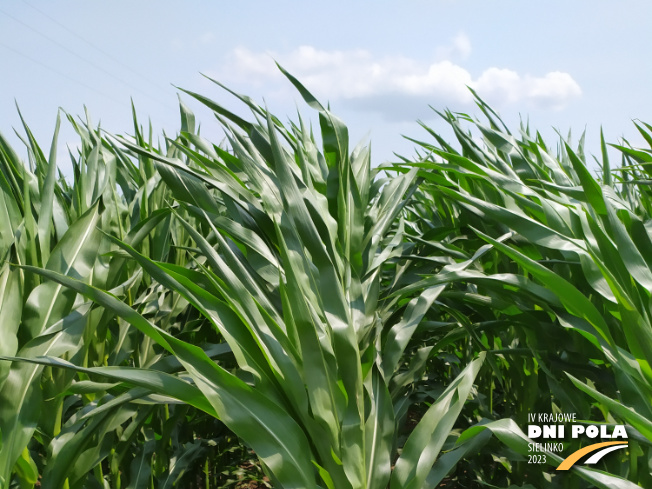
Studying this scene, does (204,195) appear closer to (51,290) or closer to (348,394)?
(51,290)

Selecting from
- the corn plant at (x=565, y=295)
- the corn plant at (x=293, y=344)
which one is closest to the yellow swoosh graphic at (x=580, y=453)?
the corn plant at (x=565, y=295)

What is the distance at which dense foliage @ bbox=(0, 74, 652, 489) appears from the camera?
2.55 feet

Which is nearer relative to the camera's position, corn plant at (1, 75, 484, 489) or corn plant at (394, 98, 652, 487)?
corn plant at (1, 75, 484, 489)

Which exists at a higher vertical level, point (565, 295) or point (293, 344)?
point (565, 295)

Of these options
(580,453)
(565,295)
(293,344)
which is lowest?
(580,453)

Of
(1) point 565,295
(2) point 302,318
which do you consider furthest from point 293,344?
(1) point 565,295

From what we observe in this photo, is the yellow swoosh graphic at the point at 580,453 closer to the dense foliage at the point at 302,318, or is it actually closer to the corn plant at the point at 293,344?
the dense foliage at the point at 302,318

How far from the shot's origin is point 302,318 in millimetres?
772

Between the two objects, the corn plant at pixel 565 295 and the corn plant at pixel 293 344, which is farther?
the corn plant at pixel 565 295

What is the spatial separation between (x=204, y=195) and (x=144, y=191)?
39cm

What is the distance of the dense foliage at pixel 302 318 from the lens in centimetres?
78

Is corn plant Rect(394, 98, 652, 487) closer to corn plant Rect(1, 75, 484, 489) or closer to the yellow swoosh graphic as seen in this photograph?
the yellow swoosh graphic

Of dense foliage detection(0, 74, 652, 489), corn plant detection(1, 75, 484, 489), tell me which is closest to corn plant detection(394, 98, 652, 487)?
dense foliage detection(0, 74, 652, 489)

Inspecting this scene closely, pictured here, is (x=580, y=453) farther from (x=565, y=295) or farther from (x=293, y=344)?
(x=293, y=344)
